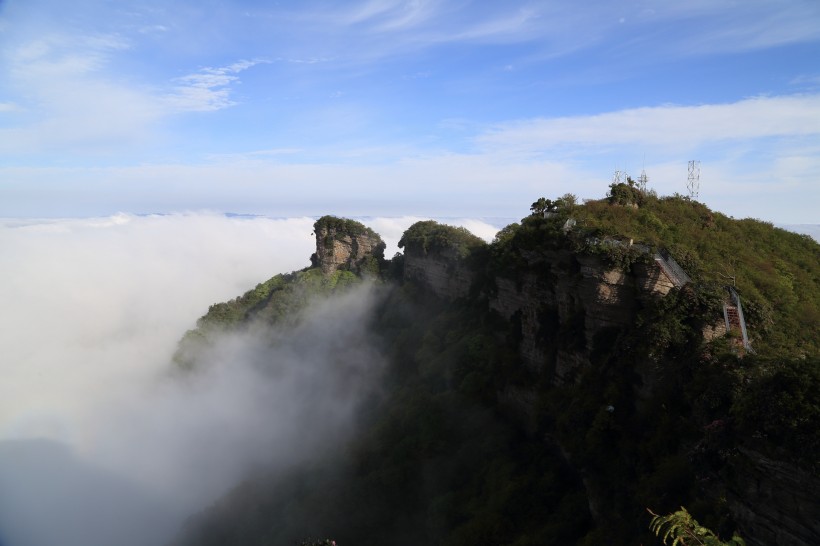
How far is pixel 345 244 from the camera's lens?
57875mm

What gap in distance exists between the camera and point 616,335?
18.4 m

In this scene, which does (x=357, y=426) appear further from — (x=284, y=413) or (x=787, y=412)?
(x=787, y=412)

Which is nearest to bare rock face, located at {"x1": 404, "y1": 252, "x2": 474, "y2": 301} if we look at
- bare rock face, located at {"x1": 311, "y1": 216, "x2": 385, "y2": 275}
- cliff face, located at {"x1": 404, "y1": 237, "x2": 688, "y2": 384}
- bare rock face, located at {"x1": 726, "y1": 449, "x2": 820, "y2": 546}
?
cliff face, located at {"x1": 404, "y1": 237, "x2": 688, "y2": 384}

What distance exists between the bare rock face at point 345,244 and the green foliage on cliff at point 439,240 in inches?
314

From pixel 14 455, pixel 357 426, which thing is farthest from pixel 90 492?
pixel 357 426

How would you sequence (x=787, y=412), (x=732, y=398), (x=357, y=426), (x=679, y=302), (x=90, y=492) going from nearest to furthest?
(x=787, y=412) < (x=732, y=398) < (x=679, y=302) < (x=357, y=426) < (x=90, y=492)

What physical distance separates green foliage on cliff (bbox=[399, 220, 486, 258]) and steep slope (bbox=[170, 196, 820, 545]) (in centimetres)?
186

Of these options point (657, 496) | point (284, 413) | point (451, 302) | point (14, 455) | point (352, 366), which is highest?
point (451, 302)

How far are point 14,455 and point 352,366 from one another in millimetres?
58684

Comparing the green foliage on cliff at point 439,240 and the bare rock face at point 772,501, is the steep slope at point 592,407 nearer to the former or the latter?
the bare rock face at point 772,501

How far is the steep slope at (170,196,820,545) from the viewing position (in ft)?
35.0

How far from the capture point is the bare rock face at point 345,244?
56.8 m

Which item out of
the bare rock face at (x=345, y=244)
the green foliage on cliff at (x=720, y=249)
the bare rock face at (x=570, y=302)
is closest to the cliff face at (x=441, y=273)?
the bare rock face at (x=345, y=244)

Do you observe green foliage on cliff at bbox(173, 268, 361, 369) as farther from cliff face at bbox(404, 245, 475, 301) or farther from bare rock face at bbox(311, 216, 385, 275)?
cliff face at bbox(404, 245, 475, 301)
